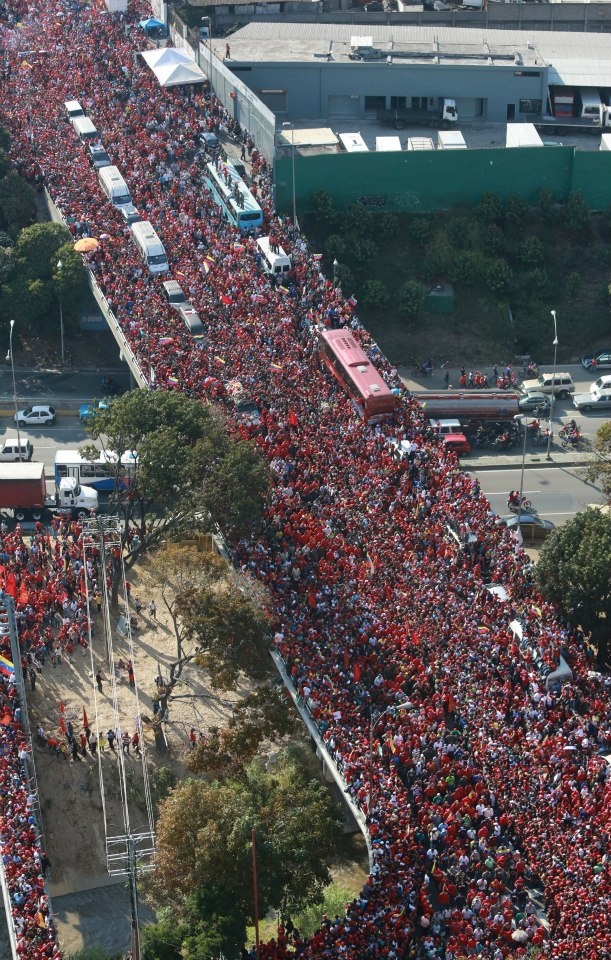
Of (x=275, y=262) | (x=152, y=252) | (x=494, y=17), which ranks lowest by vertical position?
(x=152, y=252)

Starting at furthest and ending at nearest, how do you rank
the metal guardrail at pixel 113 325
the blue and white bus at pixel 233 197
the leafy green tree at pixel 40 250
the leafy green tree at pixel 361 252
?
the leafy green tree at pixel 361 252 < the leafy green tree at pixel 40 250 < the blue and white bus at pixel 233 197 < the metal guardrail at pixel 113 325

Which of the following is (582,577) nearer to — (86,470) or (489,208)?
(86,470)

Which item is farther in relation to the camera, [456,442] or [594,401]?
[594,401]

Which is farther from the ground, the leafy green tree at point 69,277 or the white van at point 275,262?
the white van at point 275,262

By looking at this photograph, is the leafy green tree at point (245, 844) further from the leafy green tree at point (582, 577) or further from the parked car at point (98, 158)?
the parked car at point (98, 158)

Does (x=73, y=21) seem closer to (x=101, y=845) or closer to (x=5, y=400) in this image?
(x=5, y=400)

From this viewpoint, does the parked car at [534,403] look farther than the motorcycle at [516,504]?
Yes

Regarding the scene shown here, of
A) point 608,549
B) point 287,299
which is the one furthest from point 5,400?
point 608,549

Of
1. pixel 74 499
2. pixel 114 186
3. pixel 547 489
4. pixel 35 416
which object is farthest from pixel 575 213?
pixel 74 499

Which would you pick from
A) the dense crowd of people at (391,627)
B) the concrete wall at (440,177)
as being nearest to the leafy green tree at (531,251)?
the concrete wall at (440,177)
